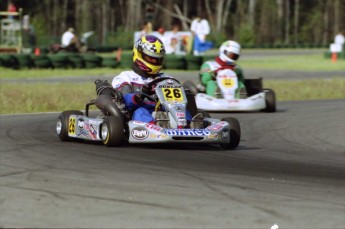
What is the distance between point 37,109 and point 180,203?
368 inches

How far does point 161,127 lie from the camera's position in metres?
8.99

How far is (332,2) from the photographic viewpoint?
75500 mm

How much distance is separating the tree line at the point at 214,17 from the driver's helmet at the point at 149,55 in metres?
42.5

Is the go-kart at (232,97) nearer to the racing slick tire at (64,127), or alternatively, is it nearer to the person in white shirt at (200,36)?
the racing slick tire at (64,127)

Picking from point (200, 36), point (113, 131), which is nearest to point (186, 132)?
point (113, 131)

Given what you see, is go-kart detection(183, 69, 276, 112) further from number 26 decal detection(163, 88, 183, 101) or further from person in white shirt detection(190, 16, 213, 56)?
person in white shirt detection(190, 16, 213, 56)

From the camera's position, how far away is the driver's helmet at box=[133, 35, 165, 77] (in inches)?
391

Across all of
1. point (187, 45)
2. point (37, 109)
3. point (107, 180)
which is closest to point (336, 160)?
point (107, 180)

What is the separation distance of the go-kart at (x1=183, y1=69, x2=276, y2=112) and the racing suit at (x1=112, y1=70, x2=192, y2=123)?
14.7 feet

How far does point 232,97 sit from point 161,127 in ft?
19.6

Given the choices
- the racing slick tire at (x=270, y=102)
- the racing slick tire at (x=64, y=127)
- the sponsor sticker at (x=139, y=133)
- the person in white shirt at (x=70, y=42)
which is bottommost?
the person in white shirt at (x=70, y=42)

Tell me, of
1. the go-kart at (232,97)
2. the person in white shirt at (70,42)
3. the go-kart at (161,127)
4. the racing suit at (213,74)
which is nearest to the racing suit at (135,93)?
the go-kart at (161,127)

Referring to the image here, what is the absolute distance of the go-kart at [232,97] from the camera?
14.5m

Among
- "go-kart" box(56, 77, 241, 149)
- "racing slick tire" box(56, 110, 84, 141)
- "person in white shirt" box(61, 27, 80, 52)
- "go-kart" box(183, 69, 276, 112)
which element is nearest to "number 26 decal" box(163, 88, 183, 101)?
"go-kart" box(56, 77, 241, 149)
